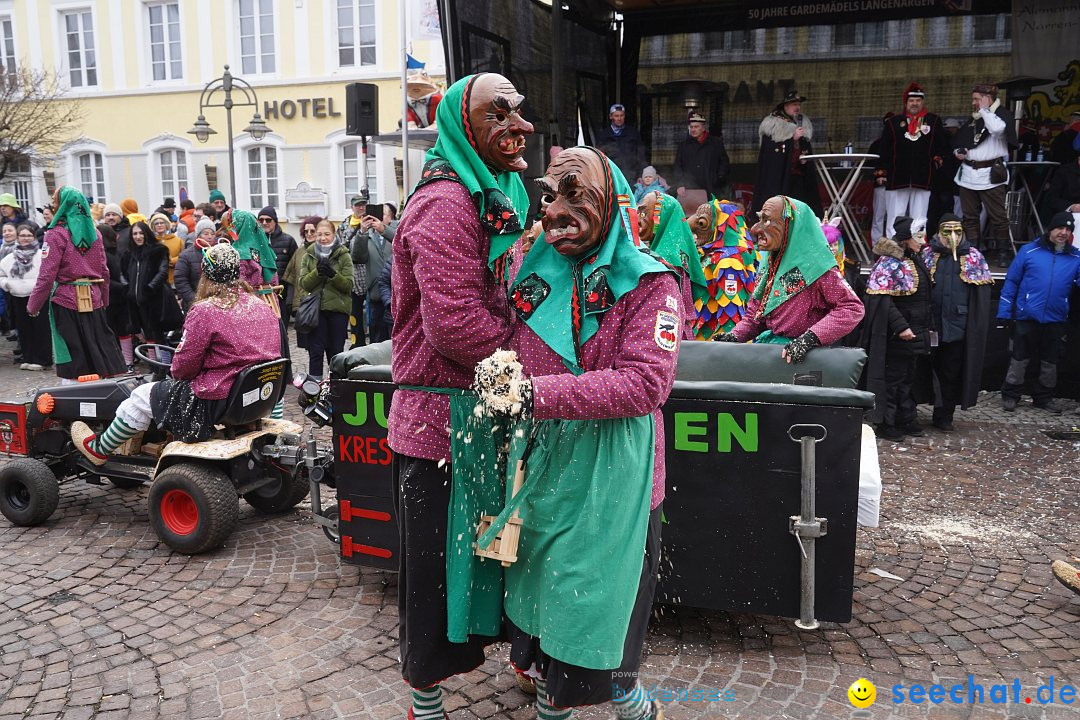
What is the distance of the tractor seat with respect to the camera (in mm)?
4719

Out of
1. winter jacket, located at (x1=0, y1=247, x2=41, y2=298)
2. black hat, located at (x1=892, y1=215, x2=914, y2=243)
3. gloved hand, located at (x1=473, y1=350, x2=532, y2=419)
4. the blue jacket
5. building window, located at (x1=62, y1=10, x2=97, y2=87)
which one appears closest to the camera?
gloved hand, located at (x1=473, y1=350, x2=532, y2=419)

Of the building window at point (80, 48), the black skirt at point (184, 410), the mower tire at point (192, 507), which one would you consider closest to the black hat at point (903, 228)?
the black skirt at point (184, 410)

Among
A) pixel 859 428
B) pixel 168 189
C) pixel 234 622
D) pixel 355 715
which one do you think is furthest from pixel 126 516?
pixel 168 189

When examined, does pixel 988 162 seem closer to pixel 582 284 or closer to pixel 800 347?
pixel 800 347

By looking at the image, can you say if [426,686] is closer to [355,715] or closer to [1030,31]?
[355,715]

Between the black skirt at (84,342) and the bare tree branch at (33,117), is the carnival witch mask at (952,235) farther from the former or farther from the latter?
the bare tree branch at (33,117)

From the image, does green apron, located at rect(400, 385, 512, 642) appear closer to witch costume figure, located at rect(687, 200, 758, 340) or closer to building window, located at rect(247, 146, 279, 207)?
witch costume figure, located at rect(687, 200, 758, 340)

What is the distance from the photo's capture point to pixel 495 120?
92.2 inches

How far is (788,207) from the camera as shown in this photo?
16.7ft

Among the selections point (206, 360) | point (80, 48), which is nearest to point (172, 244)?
point (206, 360)

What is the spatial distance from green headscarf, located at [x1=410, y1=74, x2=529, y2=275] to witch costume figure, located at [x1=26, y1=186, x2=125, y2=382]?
22.6 ft

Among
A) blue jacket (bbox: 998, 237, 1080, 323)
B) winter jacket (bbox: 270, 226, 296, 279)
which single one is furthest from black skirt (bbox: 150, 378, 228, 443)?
blue jacket (bbox: 998, 237, 1080, 323)

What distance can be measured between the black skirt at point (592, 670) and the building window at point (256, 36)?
2152 centimetres

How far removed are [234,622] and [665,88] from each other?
11.0m
